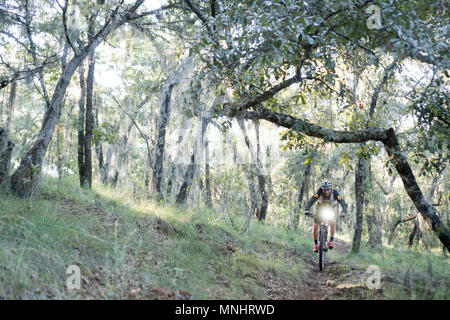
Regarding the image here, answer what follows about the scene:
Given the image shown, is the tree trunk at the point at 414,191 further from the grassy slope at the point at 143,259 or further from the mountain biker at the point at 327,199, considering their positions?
the mountain biker at the point at 327,199

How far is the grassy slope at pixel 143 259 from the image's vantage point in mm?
4352

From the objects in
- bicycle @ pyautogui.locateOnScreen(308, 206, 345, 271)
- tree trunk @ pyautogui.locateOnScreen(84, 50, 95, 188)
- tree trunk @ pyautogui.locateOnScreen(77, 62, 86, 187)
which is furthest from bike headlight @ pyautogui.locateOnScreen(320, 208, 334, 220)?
tree trunk @ pyautogui.locateOnScreen(77, 62, 86, 187)

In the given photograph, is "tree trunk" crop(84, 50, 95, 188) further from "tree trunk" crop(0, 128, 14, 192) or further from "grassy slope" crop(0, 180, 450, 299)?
"tree trunk" crop(0, 128, 14, 192)

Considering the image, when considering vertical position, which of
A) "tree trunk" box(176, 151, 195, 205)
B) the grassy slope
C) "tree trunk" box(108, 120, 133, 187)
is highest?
"tree trunk" box(108, 120, 133, 187)

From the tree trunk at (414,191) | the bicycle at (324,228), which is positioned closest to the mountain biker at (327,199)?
the bicycle at (324,228)

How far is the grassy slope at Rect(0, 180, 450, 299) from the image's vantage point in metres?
4.35

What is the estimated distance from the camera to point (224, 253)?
7312 millimetres

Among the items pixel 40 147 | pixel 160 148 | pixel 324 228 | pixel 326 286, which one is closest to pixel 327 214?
pixel 324 228

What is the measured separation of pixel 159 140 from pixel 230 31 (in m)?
4.96

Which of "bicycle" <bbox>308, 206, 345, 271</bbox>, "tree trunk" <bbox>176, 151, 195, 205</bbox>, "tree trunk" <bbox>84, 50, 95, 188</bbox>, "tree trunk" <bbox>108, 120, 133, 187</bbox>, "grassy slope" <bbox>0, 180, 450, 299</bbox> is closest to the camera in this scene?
"grassy slope" <bbox>0, 180, 450, 299</bbox>

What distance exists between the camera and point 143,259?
5.67 metres

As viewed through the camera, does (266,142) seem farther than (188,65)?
Yes
